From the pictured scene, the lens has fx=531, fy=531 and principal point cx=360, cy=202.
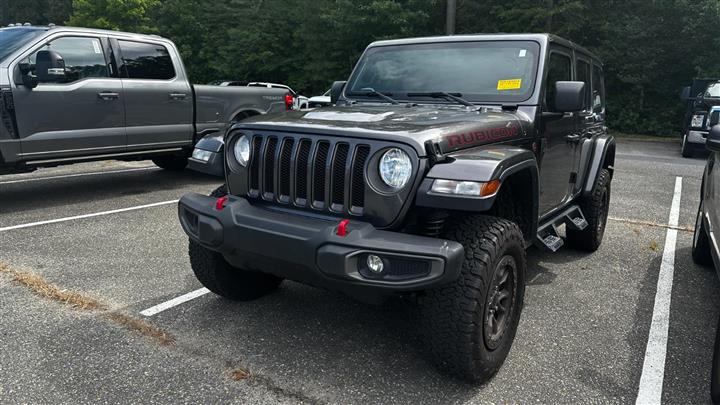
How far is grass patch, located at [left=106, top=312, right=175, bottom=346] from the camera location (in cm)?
313

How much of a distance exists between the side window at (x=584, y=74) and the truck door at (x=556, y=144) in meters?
0.26

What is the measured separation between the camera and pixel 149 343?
121 inches

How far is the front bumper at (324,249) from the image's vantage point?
2312 mm

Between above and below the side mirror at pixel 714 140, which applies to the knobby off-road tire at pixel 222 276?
below

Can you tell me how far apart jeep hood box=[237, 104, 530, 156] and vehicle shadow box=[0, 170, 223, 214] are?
3033mm

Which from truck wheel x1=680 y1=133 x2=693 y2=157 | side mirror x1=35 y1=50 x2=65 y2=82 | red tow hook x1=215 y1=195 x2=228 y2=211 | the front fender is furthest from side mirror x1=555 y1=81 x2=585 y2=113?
truck wheel x1=680 y1=133 x2=693 y2=157

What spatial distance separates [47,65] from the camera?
567cm

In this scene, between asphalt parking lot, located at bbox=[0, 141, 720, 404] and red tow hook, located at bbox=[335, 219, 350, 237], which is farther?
asphalt parking lot, located at bbox=[0, 141, 720, 404]

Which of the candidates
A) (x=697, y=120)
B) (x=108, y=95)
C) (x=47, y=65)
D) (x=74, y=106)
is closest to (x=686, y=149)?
(x=697, y=120)

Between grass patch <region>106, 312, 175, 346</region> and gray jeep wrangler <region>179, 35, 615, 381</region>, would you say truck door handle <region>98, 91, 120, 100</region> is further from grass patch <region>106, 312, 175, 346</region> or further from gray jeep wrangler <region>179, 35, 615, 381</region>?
gray jeep wrangler <region>179, 35, 615, 381</region>

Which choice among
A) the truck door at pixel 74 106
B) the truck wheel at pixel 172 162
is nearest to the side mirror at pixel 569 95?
the truck door at pixel 74 106

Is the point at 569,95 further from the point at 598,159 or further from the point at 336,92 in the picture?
the point at 336,92

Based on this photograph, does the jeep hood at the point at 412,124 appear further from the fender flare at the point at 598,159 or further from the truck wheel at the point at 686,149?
the truck wheel at the point at 686,149

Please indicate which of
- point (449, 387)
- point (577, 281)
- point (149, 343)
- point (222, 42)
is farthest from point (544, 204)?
point (222, 42)
